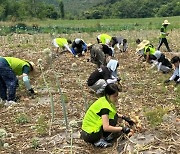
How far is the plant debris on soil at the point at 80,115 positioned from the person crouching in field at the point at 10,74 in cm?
29

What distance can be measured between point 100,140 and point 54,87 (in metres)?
4.47

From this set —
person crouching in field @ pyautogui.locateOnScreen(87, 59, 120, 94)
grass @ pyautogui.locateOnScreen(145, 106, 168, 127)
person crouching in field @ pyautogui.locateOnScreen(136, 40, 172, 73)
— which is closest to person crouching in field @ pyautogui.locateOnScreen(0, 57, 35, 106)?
person crouching in field @ pyautogui.locateOnScreen(87, 59, 120, 94)

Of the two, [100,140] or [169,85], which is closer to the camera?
[100,140]

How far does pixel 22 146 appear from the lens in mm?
6047

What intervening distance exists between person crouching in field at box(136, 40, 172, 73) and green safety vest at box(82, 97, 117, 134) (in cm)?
635

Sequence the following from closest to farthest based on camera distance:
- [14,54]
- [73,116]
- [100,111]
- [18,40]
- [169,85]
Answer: [100,111] < [73,116] < [169,85] < [14,54] < [18,40]

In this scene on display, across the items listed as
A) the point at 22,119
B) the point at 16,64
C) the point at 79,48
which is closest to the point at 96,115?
the point at 22,119

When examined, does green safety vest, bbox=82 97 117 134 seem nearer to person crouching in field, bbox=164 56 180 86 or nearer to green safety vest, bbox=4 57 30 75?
green safety vest, bbox=4 57 30 75

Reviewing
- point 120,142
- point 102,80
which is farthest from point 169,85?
point 120,142

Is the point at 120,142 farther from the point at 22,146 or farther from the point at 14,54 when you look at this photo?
the point at 14,54

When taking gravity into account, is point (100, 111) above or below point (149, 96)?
above

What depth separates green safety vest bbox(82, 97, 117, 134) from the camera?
557 centimetres

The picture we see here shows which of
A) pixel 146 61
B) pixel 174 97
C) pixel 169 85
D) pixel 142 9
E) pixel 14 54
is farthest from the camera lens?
pixel 142 9

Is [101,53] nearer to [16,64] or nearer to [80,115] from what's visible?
[16,64]
